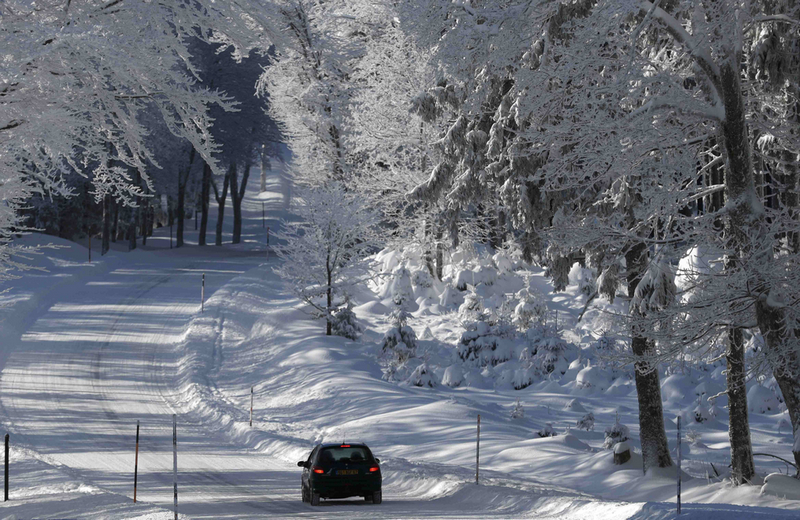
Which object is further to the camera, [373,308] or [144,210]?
[144,210]

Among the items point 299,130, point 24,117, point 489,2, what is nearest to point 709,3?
point 489,2

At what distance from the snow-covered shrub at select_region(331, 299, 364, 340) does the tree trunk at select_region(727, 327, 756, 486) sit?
61.1 ft

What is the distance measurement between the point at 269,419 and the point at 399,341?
6771mm

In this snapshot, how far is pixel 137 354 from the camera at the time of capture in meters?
29.0

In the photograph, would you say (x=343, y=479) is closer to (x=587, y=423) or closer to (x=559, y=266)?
(x=559, y=266)

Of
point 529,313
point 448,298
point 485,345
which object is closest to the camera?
point 485,345

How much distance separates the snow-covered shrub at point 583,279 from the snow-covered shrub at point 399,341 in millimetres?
7640

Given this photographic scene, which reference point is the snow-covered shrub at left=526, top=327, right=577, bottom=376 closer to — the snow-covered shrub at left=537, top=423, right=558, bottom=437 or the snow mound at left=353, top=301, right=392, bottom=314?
the snow-covered shrub at left=537, top=423, right=558, bottom=437

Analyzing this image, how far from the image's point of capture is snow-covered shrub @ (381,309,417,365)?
27.9m

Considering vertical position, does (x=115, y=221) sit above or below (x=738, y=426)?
above

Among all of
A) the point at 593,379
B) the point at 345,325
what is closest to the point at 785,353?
the point at 593,379

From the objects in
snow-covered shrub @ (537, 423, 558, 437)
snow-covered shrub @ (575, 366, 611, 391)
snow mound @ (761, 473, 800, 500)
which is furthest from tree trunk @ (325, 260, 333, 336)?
snow mound @ (761, 473, 800, 500)

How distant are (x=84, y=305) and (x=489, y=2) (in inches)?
1130

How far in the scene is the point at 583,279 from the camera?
3438cm
